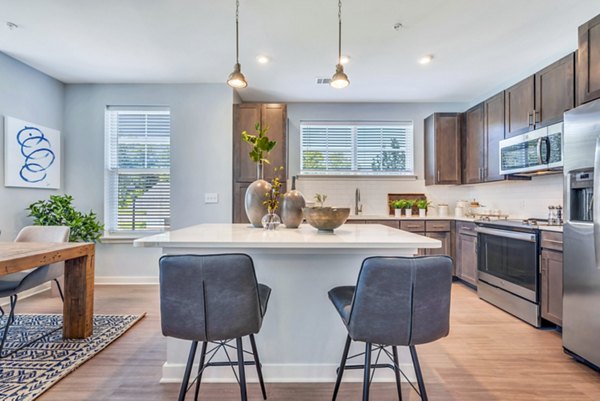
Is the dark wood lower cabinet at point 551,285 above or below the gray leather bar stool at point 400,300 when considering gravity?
below

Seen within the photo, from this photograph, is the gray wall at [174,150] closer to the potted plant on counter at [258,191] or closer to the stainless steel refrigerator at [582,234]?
the potted plant on counter at [258,191]

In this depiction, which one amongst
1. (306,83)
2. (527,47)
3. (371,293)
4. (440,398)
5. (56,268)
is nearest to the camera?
(371,293)

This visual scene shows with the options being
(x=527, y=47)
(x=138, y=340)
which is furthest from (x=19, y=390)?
(x=527, y=47)

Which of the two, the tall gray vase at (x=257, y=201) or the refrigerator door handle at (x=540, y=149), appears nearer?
the tall gray vase at (x=257, y=201)

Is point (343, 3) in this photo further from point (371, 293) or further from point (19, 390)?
point (19, 390)

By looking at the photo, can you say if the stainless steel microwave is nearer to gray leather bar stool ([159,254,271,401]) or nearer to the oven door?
the oven door

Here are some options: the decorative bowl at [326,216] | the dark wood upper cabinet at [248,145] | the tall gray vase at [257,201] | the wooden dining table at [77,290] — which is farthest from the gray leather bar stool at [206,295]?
the dark wood upper cabinet at [248,145]

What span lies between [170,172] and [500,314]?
4.21 m

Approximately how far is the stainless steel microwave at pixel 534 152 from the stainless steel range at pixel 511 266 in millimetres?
556

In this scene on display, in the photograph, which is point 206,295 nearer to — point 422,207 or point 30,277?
point 30,277

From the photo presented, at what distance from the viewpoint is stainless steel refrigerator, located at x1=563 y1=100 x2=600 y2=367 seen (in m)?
2.00

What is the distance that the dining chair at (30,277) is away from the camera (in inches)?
90.9

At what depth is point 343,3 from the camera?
243 cm

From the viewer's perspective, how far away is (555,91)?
2879 millimetres
